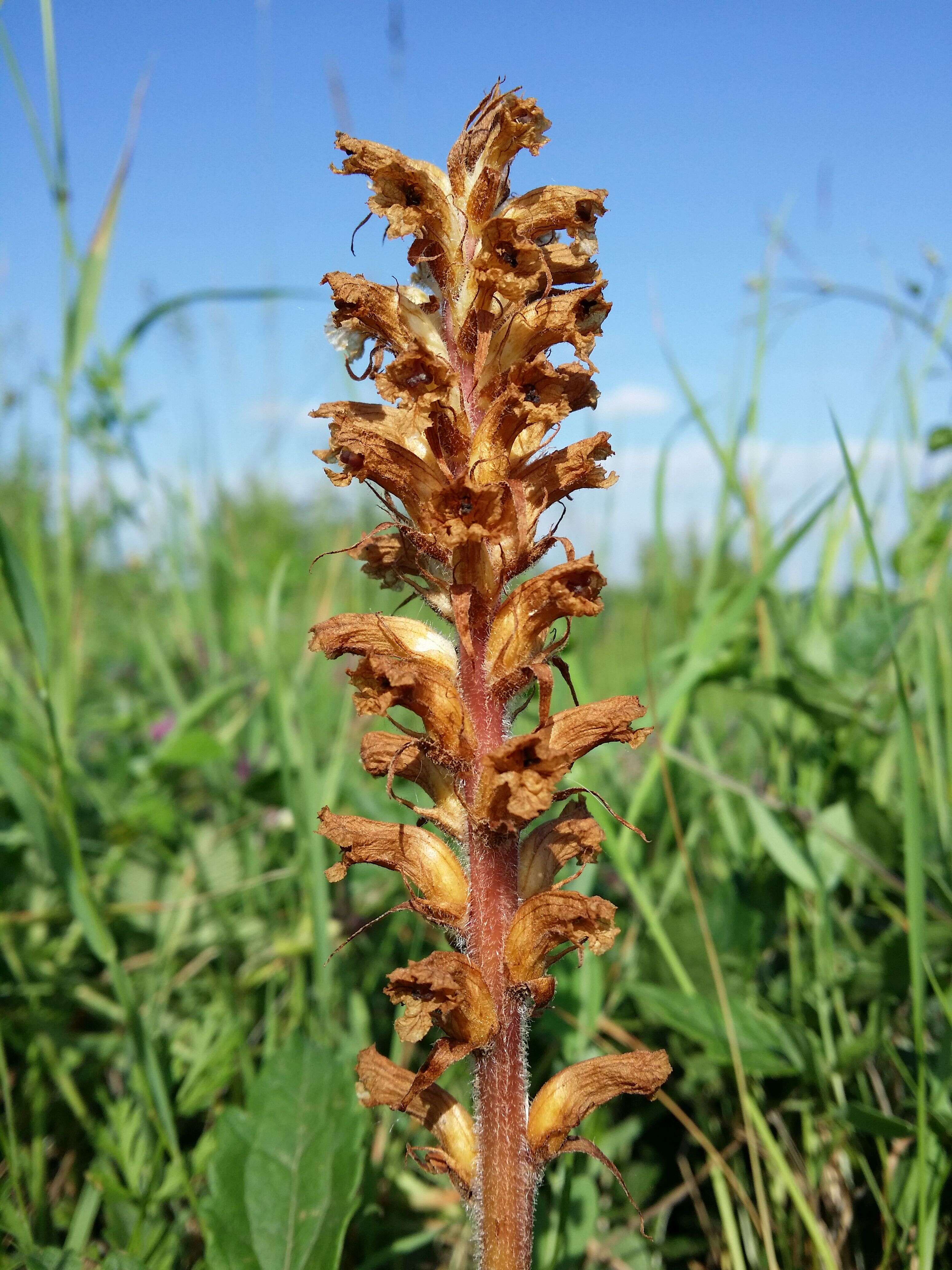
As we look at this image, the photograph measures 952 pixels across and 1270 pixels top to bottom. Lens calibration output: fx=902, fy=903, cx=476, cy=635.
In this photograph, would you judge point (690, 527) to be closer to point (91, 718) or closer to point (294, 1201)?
point (91, 718)

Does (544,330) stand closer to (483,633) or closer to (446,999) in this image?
(483,633)

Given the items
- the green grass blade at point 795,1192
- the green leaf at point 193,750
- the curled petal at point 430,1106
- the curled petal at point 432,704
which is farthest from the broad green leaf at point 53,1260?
the green leaf at point 193,750

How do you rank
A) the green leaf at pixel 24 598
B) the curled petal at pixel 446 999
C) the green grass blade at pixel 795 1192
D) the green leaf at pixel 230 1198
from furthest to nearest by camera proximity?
the green leaf at pixel 24 598, the green grass blade at pixel 795 1192, the green leaf at pixel 230 1198, the curled petal at pixel 446 999

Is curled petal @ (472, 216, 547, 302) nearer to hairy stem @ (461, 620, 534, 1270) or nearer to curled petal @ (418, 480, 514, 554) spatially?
curled petal @ (418, 480, 514, 554)

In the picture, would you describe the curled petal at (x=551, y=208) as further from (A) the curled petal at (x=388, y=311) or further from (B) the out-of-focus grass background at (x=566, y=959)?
(B) the out-of-focus grass background at (x=566, y=959)

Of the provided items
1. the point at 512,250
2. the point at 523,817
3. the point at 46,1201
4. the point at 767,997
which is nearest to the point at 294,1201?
the point at 46,1201

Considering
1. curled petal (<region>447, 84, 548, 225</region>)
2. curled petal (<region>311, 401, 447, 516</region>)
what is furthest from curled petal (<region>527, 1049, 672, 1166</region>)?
curled petal (<region>447, 84, 548, 225</region>)
